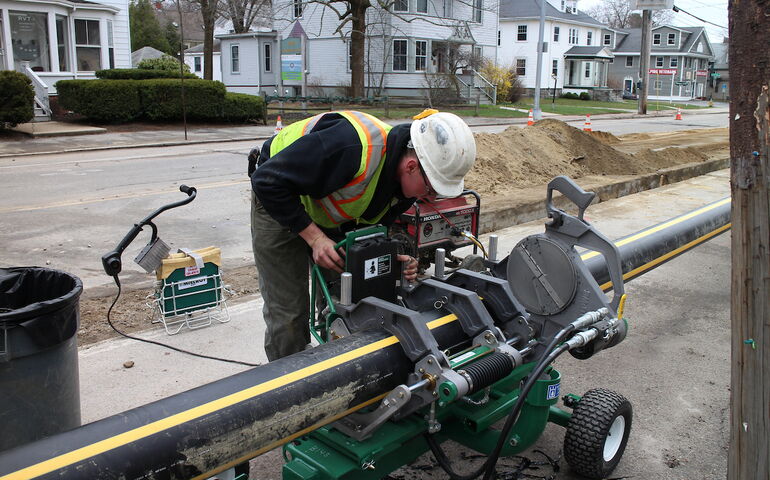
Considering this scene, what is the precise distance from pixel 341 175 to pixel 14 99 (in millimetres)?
17403

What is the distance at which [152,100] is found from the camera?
71.6 feet

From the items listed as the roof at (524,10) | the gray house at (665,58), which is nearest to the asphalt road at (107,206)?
the roof at (524,10)

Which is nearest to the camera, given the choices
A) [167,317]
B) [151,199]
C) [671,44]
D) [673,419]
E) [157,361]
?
[673,419]

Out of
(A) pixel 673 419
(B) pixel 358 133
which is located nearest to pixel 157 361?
(B) pixel 358 133

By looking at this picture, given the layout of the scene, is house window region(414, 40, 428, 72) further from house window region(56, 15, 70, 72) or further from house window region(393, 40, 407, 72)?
house window region(56, 15, 70, 72)

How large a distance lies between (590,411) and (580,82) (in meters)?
57.2

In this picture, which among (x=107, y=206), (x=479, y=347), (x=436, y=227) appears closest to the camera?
(x=479, y=347)

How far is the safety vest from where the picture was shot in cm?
313

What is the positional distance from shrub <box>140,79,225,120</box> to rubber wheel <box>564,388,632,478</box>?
20.7 m

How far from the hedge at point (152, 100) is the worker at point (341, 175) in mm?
19440

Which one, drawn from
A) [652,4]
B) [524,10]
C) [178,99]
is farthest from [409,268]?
[524,10]

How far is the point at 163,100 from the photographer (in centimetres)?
2200

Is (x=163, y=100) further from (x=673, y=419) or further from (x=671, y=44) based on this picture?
(x=671, y=44)

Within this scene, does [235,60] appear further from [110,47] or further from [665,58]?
[665,58]
